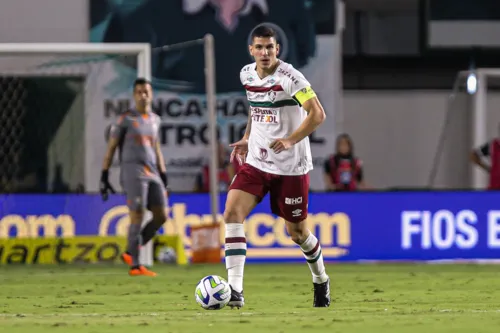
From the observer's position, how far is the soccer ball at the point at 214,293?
29.9 ft

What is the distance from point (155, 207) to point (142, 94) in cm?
123

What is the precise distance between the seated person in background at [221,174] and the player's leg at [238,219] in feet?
29.1

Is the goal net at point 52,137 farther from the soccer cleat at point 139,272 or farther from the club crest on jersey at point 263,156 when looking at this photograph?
the club crest on jersey at point 263,156

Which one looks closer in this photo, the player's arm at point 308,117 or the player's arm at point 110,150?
the player's arm at point 308,117

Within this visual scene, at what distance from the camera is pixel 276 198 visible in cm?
965

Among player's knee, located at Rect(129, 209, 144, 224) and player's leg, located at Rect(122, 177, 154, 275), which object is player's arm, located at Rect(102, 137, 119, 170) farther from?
player's knee, located at Rect(129, 209, 144, 224)

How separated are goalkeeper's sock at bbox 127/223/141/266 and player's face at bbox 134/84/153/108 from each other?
1.30m

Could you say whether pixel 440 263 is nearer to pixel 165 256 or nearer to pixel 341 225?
pixel 341 225

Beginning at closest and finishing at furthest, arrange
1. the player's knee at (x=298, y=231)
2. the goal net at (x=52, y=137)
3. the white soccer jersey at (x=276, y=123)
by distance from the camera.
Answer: the white soccer jersey at (x=276, y=123), the player's knee at (x=298, y=231), the goal net at (x=52, y=137)

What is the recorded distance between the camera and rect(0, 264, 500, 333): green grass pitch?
26.2 feet

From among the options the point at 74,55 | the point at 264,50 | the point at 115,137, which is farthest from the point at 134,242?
the point at 264,50

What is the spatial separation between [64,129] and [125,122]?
2769 mm

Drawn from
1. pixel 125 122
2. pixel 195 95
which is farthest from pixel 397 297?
pixel 195 95

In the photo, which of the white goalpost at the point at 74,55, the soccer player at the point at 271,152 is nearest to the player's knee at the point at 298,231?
the soccer player at the point at 271,152
